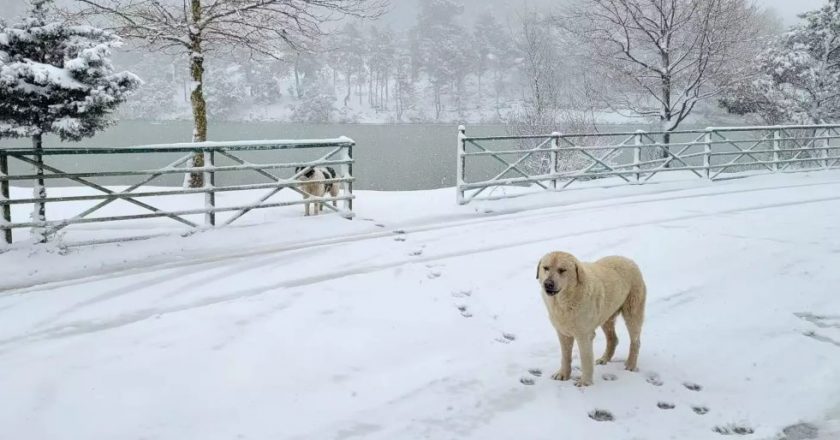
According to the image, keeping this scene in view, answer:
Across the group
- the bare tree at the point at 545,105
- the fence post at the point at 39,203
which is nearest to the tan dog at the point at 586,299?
the fence post at the point at 39,203

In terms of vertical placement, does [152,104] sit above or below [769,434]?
above

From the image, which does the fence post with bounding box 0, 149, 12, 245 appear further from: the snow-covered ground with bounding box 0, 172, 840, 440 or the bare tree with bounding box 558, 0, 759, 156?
the bare tree with bounding box 558, 0, 759, 156

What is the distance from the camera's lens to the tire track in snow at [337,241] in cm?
603

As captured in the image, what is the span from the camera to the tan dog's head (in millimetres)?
3609

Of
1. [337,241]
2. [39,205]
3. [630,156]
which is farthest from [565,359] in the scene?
[630,156]

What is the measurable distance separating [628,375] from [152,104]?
72.2 metres

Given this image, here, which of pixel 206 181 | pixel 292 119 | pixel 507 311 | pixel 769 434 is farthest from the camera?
pixel 292 119

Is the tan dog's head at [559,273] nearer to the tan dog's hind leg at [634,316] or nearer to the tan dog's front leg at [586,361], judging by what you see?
the tan dog's front leg at [586,361]

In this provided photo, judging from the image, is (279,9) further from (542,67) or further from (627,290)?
(542,67)

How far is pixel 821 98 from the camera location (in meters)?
21.7

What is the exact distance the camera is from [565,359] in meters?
3.97

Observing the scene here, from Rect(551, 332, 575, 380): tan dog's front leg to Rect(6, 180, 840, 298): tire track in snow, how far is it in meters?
4.46

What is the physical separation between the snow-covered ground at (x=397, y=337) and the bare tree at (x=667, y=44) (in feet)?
31.7

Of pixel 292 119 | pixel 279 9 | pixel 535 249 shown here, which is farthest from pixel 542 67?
pixel 292 119
